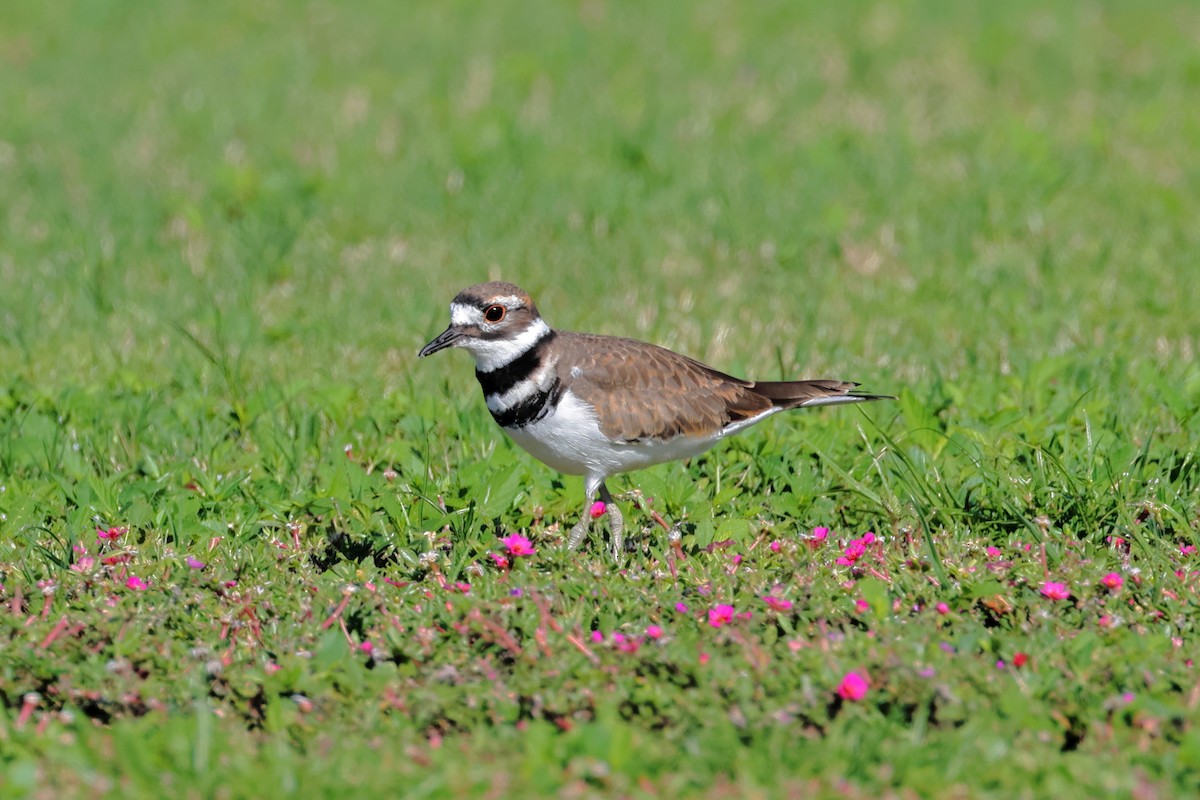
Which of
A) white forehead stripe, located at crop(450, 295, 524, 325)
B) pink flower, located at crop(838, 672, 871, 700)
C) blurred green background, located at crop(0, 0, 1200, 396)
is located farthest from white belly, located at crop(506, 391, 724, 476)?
blurred green background, located at crop(0, 0, 1200, 396)

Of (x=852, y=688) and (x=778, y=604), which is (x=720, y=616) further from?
(x=852, y=688)

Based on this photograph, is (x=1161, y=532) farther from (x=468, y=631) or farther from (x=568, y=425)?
(x=468, y=631)

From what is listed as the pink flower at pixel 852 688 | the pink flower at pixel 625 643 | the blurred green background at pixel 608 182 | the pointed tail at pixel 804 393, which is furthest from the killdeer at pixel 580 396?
the blurred green background at pixel 608 182

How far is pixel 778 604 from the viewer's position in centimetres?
484

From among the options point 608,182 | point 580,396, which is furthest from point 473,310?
point 608,182

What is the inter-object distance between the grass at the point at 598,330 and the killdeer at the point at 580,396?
32 centimetres

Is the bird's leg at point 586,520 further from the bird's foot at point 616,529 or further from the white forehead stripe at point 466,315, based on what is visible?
the white forehead stripe at point 466,315

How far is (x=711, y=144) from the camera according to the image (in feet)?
36.7

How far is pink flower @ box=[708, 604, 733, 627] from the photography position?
15.6 ft

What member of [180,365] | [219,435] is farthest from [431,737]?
[180,365]

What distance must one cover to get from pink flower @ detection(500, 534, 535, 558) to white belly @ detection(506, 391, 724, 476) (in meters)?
0.39

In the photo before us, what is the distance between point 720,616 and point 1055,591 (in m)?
1.11

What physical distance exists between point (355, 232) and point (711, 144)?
9.42 ft

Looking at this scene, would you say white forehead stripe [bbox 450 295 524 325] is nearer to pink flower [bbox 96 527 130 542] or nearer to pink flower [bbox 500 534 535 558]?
pink flower [bbox 500 534 535 558]
